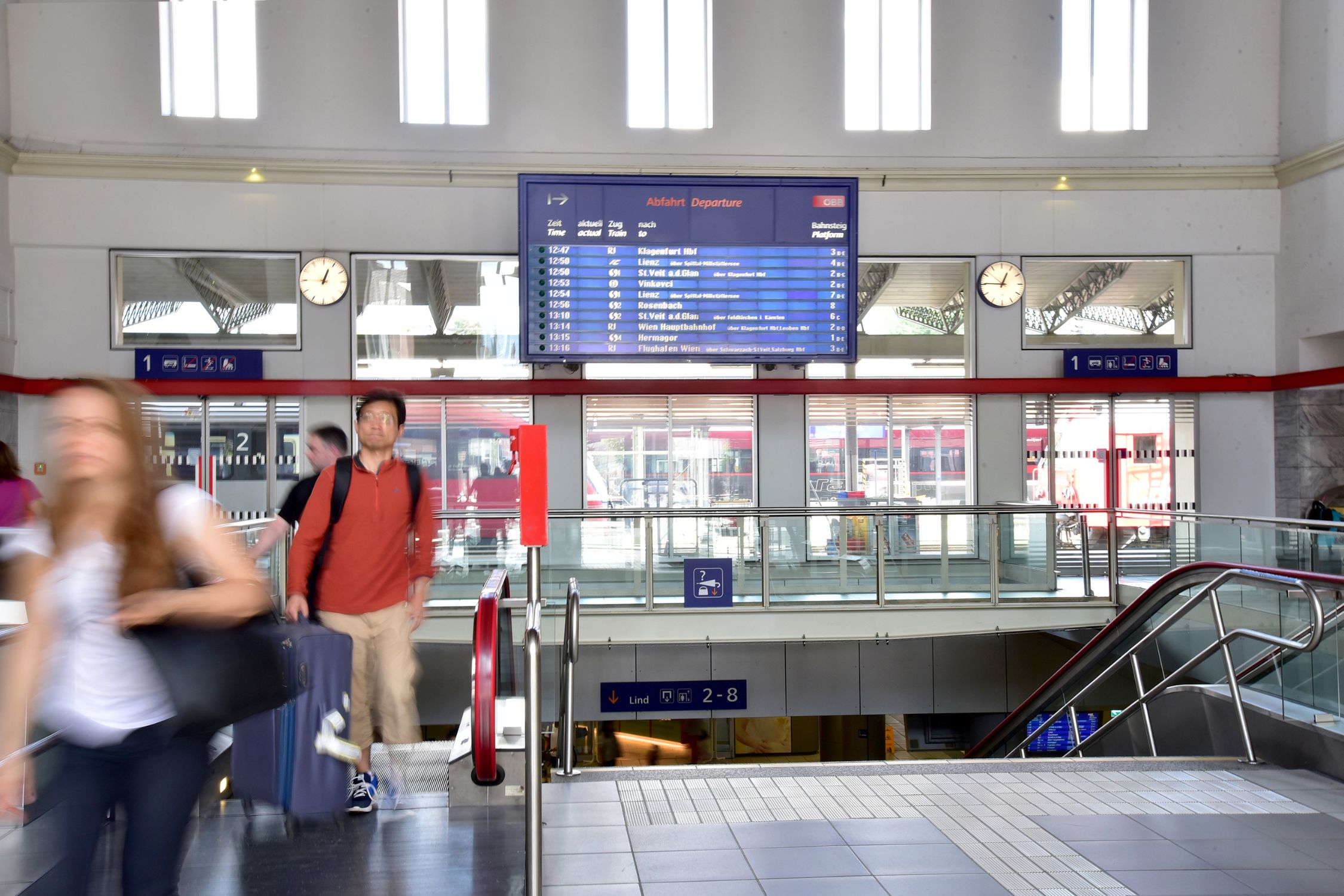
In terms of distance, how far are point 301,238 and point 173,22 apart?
10.5 feet

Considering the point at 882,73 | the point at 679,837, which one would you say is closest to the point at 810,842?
the point at 679,837

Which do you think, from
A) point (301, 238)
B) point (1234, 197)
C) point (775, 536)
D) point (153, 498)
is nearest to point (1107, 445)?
point (1234, 197)

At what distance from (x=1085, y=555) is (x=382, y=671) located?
7561 mm

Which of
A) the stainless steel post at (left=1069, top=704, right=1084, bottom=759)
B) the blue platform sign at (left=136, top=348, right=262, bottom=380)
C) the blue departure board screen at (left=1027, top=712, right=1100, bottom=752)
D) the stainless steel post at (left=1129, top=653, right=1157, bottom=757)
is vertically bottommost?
the blue departure board screen at (left=1027, top=712, right=1100, bottom=752)

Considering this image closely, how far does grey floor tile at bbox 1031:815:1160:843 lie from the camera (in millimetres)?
3596

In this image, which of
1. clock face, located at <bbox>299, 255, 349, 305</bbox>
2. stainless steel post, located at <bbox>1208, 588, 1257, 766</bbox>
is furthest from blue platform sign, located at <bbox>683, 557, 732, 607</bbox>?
clock face, located at <bbox>299, 255, 349, 305</bbox>

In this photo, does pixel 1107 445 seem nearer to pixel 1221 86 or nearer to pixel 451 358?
pixel 1221 86

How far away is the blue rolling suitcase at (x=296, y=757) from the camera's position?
3.56 metres

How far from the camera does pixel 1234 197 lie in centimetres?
1234

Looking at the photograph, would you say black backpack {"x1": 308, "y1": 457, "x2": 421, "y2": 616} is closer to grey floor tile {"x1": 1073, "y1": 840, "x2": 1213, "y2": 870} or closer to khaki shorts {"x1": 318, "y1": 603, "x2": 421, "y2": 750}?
khaki shorts {"x1": 318, "y1": 603, "x2": 421, "y2": 750}

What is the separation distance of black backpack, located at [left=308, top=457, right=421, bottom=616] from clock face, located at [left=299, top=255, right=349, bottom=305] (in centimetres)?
863

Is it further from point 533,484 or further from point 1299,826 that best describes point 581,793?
point 1299,826

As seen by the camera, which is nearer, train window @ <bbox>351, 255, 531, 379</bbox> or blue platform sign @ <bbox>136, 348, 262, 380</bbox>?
blue platform sign @ <bbox>136, 348, 262, 380</bbox>

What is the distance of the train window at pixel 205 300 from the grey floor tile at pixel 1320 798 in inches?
435
